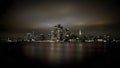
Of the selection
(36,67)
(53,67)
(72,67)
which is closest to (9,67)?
(36,67)

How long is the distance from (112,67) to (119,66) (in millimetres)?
768

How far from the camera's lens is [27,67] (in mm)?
19141

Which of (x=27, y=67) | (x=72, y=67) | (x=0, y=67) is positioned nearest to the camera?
(x=0, y=67)

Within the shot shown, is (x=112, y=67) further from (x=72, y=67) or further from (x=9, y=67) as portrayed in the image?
(x=9, y=67)

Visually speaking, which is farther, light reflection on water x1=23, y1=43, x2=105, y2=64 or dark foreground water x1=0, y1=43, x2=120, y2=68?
light reflection on water x1=23, y1=43, x2=105, y2=64

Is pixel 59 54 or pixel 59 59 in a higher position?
pixel 59 59

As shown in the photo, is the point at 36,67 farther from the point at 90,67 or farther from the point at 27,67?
the point at 90,67

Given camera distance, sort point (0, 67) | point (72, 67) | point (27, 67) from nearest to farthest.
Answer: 1. point (0, 67)
2. point (27, 67)
3. point (72, 67)

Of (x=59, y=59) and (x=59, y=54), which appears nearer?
(x=59, y=59)

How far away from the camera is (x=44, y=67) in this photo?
1986cm

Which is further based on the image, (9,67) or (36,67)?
(36,67)

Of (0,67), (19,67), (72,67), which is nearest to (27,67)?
(19,67)

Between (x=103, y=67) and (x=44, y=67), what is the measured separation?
241 inches

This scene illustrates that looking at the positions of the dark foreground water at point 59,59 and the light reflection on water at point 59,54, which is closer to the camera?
the dark foreground water at point 59,59
